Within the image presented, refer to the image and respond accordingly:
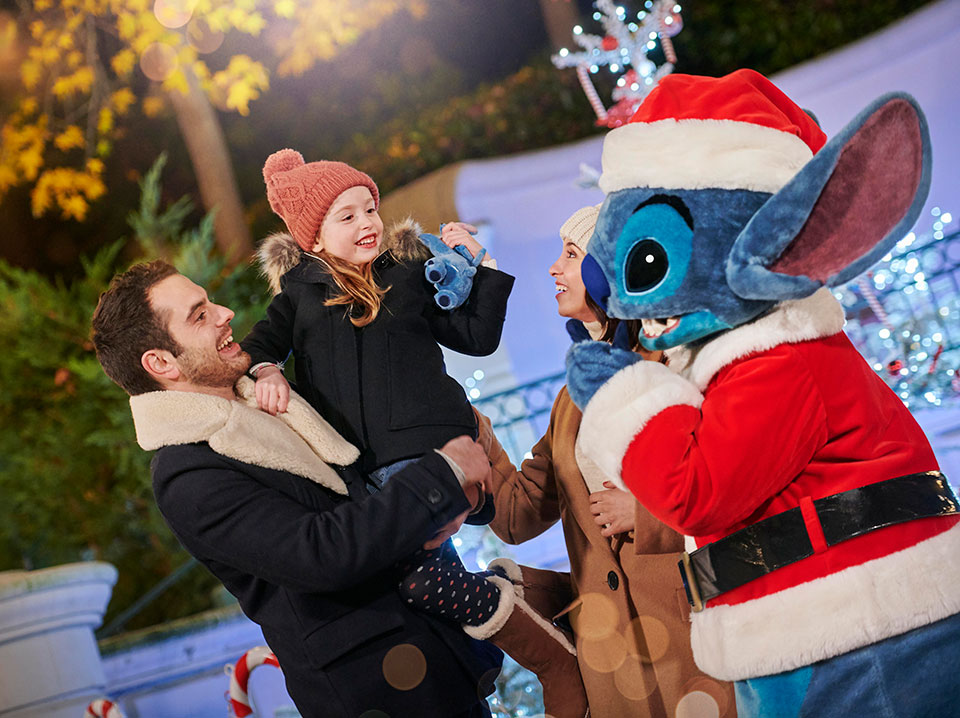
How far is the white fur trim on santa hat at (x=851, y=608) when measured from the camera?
1499 millimetres

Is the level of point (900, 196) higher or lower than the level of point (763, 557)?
higher

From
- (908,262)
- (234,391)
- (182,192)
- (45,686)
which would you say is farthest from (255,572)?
(182,192)

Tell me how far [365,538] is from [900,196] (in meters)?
1.17

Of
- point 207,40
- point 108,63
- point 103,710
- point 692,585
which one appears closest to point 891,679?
point 692,585

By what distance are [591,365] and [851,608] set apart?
23.9 inches

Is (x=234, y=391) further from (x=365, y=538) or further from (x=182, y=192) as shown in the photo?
(x=182, y=192)

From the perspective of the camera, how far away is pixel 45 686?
3912 mm

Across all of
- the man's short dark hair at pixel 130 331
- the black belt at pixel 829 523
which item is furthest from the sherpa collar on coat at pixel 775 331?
the man's short dark hair at pixel 130 331

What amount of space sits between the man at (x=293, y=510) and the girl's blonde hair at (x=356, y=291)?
0.88 ft

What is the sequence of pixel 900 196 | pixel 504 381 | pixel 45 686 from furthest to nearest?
pixel 504 381 < pixel 45 686 < pixel 900 196

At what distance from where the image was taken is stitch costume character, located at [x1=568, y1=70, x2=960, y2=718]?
1503 millimetres

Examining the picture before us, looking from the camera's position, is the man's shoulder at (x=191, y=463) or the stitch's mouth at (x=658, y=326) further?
the man's shoulder at (x=191, y=463)

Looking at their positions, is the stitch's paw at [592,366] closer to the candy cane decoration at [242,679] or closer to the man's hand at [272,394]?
the man's hand at [272,394]

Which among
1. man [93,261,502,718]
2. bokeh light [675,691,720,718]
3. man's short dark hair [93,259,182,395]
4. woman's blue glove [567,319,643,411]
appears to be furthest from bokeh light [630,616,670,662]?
man's short dark hair [93,259,182,395]
